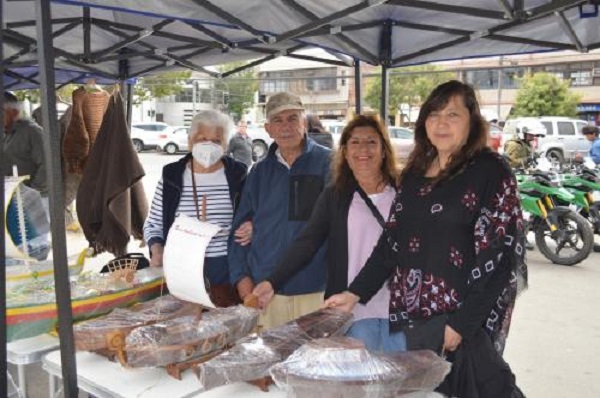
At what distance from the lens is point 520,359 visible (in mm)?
4090

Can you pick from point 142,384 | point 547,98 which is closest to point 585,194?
point 142,384

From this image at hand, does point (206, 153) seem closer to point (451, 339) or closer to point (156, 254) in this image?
point (156, 254)

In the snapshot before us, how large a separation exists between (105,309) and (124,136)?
1.36 m

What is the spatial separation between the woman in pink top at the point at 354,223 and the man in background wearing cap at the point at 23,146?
132 inches

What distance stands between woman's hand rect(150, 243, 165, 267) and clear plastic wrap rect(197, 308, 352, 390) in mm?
1016

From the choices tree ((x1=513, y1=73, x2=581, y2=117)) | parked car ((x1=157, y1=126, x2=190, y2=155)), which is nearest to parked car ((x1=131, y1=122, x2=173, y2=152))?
parked car ((x1=157, y1=126, x2=190, y2=155))

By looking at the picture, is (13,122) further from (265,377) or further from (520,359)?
(520,359)

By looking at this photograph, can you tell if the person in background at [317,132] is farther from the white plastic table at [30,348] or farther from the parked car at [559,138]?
the parked car at [559,138]

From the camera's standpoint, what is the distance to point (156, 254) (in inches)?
105

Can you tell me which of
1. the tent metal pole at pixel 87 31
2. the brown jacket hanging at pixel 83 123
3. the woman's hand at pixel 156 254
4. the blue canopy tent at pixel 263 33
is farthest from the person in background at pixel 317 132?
the woman's hand at pixel 156 254

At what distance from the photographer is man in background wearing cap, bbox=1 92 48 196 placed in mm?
4734

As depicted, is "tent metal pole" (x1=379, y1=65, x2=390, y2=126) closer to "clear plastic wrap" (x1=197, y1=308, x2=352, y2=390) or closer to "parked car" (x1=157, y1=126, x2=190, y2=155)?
"clear plastic wrap" (x1=197, y1=308, x2=352, y2=390)

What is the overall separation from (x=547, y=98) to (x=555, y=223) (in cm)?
2621

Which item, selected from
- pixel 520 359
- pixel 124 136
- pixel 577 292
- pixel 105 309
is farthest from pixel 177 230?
pixel 577 292
